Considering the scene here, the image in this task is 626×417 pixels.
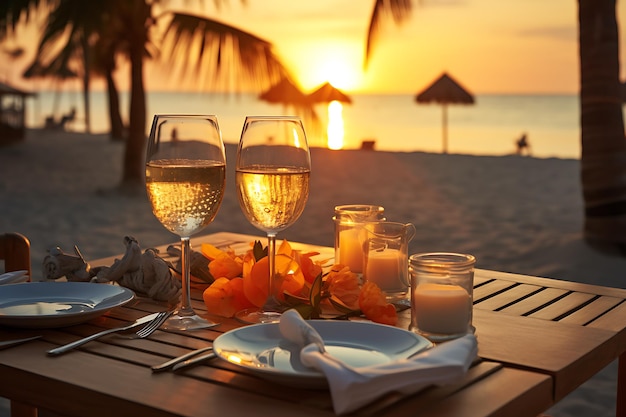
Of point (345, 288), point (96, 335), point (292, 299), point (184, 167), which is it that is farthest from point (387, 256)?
point (96, 335)

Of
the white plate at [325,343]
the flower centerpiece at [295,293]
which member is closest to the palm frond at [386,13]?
the flower centerpiece at [295,293]

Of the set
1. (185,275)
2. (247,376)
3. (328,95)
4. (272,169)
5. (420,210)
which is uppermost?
(328,95)

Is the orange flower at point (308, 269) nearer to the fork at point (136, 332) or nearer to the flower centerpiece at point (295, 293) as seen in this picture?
the flower centerpiece at point (295, 293)

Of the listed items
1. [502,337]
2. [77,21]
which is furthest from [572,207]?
[502,337]

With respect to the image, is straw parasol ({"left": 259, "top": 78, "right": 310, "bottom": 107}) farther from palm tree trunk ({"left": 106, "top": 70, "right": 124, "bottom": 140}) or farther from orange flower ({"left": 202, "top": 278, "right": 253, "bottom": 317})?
palm tree trunk ({"left": 106, "top": 70, "right": 124, "bottom": 140})

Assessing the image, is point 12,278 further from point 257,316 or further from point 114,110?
point 114,110

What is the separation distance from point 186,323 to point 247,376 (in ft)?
0.91

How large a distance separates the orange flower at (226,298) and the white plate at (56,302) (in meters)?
0.15

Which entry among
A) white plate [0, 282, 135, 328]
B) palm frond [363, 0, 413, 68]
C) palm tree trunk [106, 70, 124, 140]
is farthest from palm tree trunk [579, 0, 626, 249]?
palm tree trunk [106, 70, 124, 140]

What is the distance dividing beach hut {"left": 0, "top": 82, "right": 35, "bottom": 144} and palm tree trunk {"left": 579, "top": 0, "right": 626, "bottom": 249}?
15926 mm

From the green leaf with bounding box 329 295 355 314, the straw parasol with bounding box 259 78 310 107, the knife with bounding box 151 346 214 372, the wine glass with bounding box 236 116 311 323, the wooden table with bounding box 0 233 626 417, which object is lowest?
the wooden table with bounding box 0 233 626 417

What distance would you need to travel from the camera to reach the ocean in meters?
29.4

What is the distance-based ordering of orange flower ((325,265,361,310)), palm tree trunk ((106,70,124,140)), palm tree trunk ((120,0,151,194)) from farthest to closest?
palm tree trunk ((106,70,124,140)) → palm tree trunk ((120,0,151,194)) → orange flower ((325,265,361,310))

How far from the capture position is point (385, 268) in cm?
160
